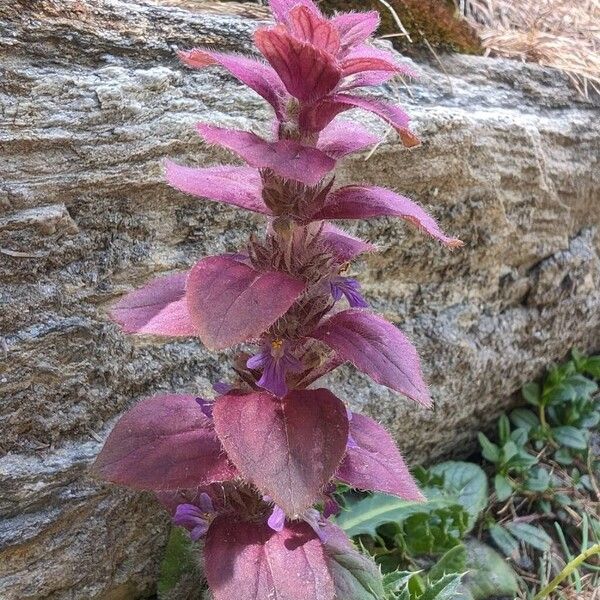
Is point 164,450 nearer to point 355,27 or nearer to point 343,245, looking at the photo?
point 343,245

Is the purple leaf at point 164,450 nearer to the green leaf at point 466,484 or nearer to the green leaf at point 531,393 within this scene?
the green leaf at point 466,484

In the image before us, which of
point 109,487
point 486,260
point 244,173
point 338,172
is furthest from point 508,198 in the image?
point 109,487

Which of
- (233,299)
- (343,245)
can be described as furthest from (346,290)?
(233,299)

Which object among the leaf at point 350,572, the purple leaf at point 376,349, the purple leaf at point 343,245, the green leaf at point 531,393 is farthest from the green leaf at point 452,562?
the purple leaf at point 343,245

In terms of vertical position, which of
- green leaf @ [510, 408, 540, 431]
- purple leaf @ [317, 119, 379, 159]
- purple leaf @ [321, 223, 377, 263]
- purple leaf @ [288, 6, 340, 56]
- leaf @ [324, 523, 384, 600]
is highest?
purple leaf @ [288, 6, 340, 56]

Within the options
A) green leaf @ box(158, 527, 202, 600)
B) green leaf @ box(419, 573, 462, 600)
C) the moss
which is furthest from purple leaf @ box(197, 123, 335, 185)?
the moss

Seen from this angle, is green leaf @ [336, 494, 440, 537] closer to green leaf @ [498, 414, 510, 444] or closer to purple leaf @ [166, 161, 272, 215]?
green leaf @ [498, 414, 510, 444]
